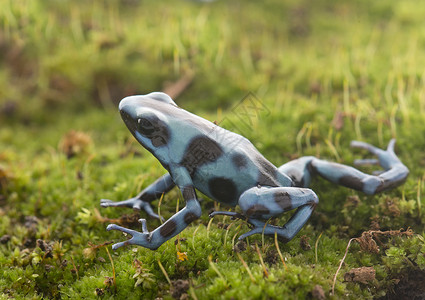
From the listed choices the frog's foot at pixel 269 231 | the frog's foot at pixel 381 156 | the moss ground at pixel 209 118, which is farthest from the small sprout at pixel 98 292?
the frog's foot at pixel 381 156

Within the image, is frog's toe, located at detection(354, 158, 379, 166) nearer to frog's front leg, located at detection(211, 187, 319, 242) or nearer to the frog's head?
frog's front leg, located at detection(211, 187, 319, 242)

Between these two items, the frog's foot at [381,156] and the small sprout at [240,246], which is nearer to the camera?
the small sprout at [240,246]

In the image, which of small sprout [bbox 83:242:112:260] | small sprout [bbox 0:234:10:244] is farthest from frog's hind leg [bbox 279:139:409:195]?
small sprout [bbox 0:234:10:244]

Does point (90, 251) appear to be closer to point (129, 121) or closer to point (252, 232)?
point (129, 121)

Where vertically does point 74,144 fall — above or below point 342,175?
below

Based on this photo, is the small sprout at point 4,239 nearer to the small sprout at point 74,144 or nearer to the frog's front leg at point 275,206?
the small sprout at point 74,144

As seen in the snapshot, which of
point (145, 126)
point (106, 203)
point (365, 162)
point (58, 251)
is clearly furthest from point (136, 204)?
point (365, 162)

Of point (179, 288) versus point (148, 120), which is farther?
point (148, 120)

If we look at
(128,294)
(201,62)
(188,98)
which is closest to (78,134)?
(188,98)
